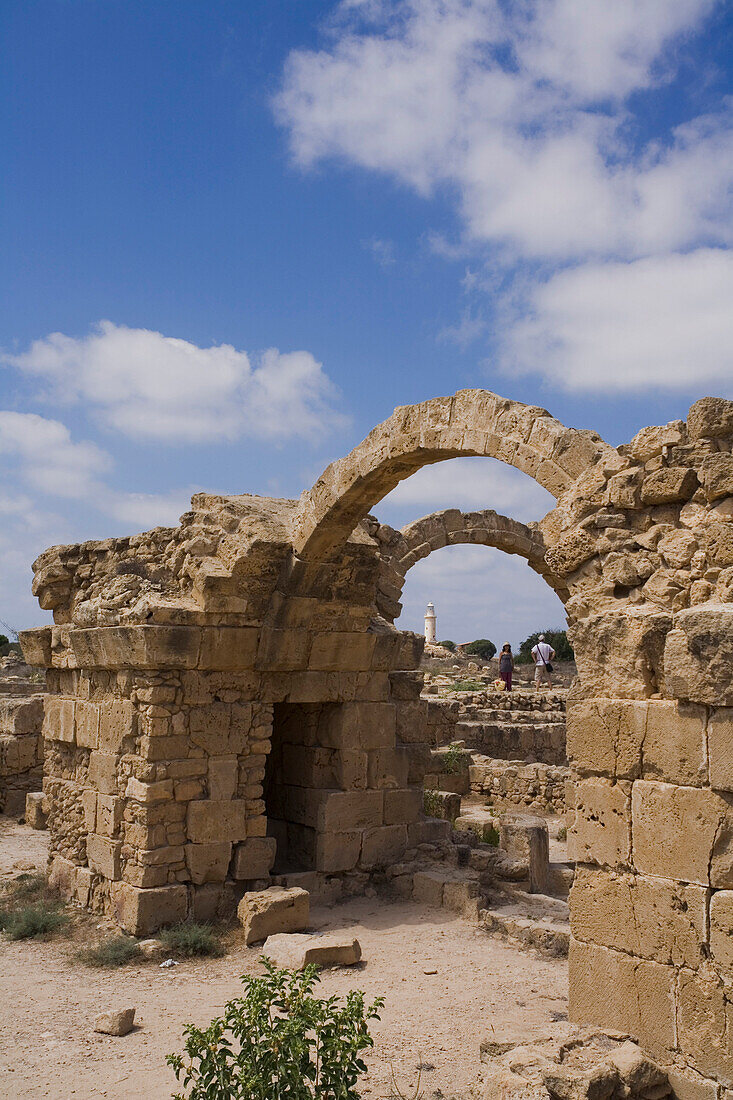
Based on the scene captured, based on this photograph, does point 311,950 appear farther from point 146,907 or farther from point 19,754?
point 19,754

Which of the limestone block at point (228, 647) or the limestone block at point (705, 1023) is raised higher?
the limestone block at point (228, 647)

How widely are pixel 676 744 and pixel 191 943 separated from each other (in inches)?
171

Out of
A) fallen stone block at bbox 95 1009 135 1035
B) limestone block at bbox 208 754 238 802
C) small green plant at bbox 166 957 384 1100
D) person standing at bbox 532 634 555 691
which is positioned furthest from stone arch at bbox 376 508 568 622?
small green plant at bbox 166 957 384 1100

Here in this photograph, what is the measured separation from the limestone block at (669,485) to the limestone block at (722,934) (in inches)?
67.2

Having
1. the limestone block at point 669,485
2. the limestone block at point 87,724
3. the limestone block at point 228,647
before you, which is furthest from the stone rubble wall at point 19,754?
the limestone block at point 669,485

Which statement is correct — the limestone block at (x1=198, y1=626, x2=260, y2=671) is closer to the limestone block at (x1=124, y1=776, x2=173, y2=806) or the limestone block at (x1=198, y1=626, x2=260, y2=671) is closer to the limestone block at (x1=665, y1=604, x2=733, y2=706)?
the limestone block at (x1=124, y1=776, x2=173, y2=806)

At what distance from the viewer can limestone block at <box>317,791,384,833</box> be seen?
7.96 metres

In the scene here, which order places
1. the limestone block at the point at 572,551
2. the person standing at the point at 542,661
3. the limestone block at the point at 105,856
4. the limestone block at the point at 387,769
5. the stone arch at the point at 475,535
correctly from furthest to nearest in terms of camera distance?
the person standing at the point at 542,661, the stone arch at the point at 475,535, the limestone block at the point at 387,769, the limestone block at the point at 105,856, the limestone block at the point at 572,551

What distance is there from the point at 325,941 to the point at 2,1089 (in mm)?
2379

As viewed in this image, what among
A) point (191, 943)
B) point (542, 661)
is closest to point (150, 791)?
point (191, 943)

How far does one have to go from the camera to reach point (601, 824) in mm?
4184

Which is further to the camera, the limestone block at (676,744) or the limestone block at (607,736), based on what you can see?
the limestone block at (607,736)

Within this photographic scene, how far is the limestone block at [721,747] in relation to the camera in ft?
12.1

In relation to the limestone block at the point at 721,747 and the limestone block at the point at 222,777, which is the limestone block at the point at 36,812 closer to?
the limestone block at the point at 222,777
